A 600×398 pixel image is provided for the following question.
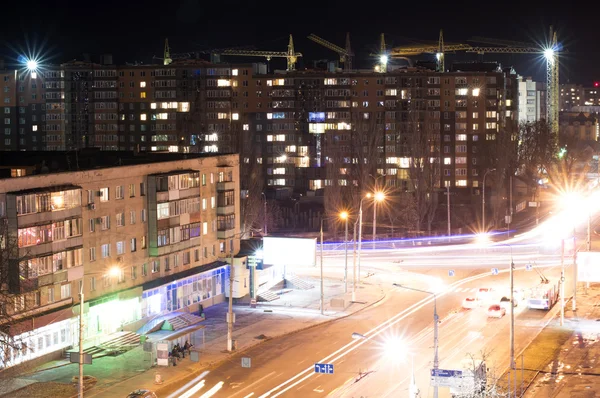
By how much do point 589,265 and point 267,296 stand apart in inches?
836

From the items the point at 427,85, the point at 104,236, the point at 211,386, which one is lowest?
the point at 211,386

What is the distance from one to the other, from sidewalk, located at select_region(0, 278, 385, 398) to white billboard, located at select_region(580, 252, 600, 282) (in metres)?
13.2

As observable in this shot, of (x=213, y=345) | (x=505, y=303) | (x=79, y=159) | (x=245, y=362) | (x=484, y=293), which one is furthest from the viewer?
(x=79, y=159)

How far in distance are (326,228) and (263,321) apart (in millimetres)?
46491

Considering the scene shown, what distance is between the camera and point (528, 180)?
461ft

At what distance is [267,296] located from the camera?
225 feet

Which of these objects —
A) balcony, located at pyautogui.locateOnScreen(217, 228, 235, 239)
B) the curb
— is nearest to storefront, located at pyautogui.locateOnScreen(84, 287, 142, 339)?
the curb

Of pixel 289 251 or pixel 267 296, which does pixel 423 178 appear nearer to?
pixel 289 251

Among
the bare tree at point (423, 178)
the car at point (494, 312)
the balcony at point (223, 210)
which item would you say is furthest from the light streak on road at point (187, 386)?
the bare tree at point (423, 178)

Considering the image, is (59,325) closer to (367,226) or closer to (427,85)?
(367,226)

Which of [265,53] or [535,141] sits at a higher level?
[265,53]

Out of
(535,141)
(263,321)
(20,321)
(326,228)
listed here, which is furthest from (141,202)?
(535,141)

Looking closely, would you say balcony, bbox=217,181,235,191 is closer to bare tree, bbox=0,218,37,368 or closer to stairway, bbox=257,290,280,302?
stairway, bbox=257,290,280,302

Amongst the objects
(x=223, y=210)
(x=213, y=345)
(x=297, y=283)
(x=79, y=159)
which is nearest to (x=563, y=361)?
(x=213, y=345)
